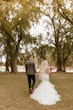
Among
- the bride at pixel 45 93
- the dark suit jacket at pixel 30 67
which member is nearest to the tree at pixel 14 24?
the dark suit jacket at pixel 30 67

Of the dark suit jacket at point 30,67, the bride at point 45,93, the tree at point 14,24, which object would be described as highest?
the tree at point 14,24

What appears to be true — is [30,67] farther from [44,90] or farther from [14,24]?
[14,24]

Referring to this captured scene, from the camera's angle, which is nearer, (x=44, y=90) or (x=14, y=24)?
(x=44, y=90)

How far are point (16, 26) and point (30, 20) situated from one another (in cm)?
249

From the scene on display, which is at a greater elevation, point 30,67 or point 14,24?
point 14,24

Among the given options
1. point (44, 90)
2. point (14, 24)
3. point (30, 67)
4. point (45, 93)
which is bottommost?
point (45, 93)

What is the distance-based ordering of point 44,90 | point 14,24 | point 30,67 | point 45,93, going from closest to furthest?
point 45,93, point 44,90, point 30,67, point 14,24

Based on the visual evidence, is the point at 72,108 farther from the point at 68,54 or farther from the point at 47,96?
the point at 68,54

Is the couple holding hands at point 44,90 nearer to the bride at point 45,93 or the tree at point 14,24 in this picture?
the bride at point 45,93

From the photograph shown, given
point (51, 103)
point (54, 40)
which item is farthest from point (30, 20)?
point (51, 103)

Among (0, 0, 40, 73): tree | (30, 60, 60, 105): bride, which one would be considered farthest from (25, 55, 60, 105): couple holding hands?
(0, 0, 40, 73): tree

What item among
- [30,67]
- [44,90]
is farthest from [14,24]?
[44,90]

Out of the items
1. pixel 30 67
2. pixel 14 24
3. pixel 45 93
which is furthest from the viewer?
pixel 14 24

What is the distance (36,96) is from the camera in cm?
1323
